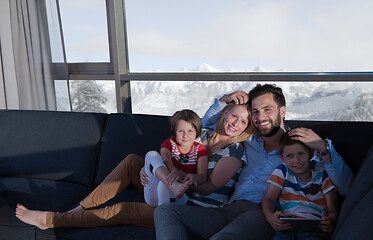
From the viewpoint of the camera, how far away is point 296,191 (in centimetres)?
156

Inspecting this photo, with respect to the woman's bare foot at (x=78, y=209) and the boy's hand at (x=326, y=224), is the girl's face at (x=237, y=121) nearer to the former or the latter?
the boy's hand at (x=326, y=224)

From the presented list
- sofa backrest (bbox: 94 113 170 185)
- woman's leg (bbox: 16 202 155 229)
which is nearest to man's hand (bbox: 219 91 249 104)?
sofa backrest (bbox: 94 113 170 185)

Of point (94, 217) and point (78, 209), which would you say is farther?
point (78, 209)

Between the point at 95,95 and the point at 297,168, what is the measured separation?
2.77m

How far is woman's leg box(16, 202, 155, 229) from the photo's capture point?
1648mm

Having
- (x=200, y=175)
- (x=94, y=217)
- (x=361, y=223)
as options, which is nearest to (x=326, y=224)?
(x=361, y=223)

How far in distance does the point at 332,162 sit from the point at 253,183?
15.8 inches

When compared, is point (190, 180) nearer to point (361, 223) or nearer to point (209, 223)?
point (209, 223)

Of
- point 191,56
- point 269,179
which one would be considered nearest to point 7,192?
point 269,179

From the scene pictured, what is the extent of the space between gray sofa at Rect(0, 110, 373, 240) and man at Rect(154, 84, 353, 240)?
0.73 ft

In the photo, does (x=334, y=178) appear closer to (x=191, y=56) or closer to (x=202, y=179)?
(x=202, y=179)

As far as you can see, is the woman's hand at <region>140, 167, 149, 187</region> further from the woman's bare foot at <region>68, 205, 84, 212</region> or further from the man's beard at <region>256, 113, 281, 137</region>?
the man's beard at <region>256, 113, 281, 137</region>

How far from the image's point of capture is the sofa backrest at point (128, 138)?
2.11 m

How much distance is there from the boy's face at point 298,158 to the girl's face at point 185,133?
1.73ft
